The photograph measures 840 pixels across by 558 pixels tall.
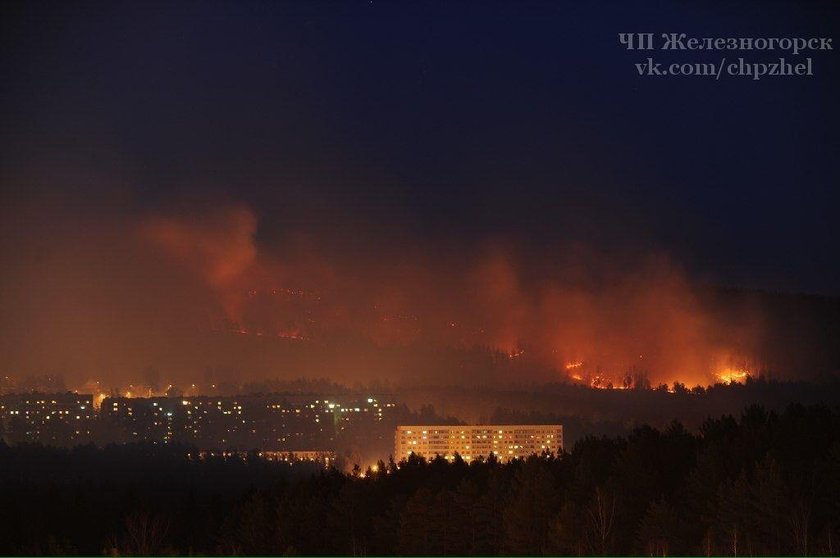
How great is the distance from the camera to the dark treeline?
3706cm

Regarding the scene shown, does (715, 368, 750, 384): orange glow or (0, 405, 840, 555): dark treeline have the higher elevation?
(715, 368, 750, 384): orange glow

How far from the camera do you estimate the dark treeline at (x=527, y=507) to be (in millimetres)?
37062

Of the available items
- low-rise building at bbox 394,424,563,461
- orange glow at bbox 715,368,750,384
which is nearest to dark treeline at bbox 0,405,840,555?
low-rise building at bbox 394,424,563,461

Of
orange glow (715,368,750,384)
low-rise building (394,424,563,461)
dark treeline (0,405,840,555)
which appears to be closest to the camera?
dark treeline (0,405,840,555)

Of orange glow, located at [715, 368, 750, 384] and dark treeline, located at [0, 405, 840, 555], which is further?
orange glow, located at [715, 368, 750, 384]

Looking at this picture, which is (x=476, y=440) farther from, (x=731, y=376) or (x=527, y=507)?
(x=527, y=507)

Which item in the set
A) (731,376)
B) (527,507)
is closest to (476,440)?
(731,376)

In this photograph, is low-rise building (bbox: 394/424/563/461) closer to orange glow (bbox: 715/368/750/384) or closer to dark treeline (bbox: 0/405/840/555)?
orange glow (bbox: 715/368/750/384)

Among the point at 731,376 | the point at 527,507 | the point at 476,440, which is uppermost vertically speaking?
the point at 731,376

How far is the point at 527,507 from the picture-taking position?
139 feet

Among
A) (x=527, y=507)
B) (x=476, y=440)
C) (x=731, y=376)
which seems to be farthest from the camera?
→ (x=731, y=376)

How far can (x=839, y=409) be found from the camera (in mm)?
50750

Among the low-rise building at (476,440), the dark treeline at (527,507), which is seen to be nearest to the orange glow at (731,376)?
the low-rise building at (476,440)

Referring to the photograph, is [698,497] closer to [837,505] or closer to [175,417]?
[837,505]
